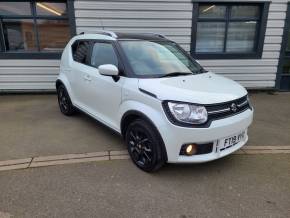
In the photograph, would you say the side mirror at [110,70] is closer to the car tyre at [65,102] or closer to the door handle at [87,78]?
the door handle at [87,78]

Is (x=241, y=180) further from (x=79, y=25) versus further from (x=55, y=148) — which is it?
(x=79, y=25)

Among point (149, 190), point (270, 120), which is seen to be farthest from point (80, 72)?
point (270, 120)

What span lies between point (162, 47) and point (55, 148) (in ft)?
7.50

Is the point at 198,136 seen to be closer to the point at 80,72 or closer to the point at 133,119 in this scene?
the point at 133,119

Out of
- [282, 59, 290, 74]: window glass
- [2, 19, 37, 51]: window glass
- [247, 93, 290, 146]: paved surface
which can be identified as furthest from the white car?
[282, 59, 290, 74]: window glass

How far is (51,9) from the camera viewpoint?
6.75 meters

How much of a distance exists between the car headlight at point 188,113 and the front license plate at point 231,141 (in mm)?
436

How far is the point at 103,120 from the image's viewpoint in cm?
393

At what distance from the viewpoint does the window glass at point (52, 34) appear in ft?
22.5

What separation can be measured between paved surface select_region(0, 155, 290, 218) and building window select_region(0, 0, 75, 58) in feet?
15.4

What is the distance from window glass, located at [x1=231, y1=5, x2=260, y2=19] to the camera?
7.04 metres

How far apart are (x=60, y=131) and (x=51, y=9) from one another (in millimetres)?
3964

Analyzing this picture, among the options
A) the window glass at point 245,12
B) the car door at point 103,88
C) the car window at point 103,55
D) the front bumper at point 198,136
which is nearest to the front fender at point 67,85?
the car door at point 103,88

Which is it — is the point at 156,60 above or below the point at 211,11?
below
